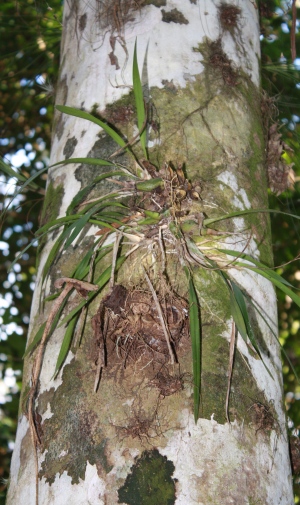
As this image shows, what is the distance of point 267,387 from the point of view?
4.04 ft

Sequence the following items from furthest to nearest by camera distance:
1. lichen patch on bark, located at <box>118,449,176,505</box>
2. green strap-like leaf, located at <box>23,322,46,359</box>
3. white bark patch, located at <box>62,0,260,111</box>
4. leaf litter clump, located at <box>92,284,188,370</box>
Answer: white bark patch, located at <box>62,0,260,111</box> < green strap-like leaf, located at <box>23,322,46,359</box> < leaf litter clump, located at <box>92,284,188,370</box> < lichen patch on bark, located at <box>118,449,176,505</box>

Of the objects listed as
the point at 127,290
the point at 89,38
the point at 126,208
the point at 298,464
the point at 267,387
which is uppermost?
the point at 89,38

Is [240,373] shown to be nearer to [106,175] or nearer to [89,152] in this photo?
[106,175]

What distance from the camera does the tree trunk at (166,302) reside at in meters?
1.05

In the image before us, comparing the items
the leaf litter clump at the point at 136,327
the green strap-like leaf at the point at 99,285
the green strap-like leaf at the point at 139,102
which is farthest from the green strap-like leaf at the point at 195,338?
the green strap-like leaf at the point at 139,102

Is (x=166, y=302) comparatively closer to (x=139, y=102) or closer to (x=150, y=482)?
(x=150, y=482)

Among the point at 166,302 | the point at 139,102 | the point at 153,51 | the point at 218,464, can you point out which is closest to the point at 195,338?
the point at 166,302

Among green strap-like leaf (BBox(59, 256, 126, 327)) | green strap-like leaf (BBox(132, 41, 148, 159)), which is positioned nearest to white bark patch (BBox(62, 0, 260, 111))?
green strap-like leaf (BBox(132, 41, 148, 159))

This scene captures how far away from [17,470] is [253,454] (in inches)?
A: 20.3

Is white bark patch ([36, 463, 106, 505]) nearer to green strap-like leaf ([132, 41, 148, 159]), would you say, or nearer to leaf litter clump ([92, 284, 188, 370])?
leaf litter clump ([92, 284, 188, 370])

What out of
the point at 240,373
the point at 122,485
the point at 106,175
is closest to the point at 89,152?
the point at 106,175

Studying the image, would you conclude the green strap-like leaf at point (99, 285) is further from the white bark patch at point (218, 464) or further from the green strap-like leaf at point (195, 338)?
the white bark patch at point (218, 464)

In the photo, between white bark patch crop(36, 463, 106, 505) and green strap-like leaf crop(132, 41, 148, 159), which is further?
green strap-like leaf crop(132, 41, 148, 159)

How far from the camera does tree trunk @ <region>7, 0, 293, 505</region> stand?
1055 millimetres
